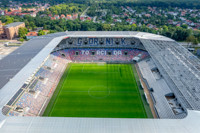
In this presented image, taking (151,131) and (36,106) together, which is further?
(36,106)

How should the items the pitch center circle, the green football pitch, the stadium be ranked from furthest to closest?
1. the pitch center circle
2. the green football pitch
3. the stadium

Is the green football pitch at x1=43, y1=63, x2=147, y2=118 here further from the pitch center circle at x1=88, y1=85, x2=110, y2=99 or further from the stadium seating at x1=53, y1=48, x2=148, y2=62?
the stadium seating at x1=53, y1=48, x2=148, y2=62

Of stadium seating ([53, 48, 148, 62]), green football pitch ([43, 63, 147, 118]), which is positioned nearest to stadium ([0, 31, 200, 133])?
green football pitch ([43, 63, 147, 118])

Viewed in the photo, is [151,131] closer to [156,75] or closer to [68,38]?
[156,75]

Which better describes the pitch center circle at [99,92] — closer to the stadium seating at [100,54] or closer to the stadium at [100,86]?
the stadium at [100,86]

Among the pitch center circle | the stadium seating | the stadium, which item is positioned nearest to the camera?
the stadium

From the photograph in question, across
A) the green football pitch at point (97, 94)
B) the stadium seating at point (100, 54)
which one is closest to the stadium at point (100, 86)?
the green football pitch at point (97, 94)

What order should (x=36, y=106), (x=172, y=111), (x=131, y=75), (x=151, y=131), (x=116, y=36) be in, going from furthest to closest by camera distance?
(x=116, y=36), (x=131, y=75), (x=36, y=106), (x=172, y=111), (x=151, y=131)

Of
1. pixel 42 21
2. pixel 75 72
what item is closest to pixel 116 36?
pixel 75 72

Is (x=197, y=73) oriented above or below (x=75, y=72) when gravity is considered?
above
